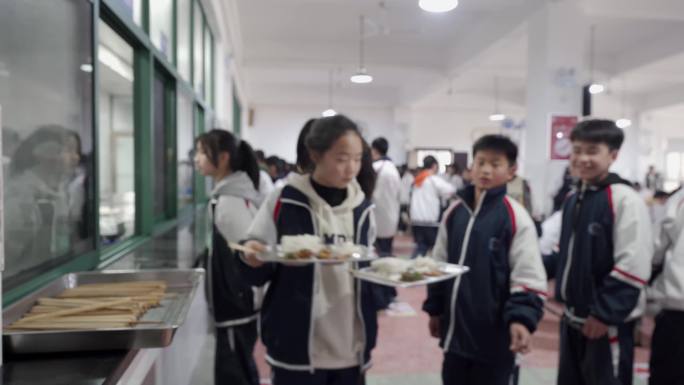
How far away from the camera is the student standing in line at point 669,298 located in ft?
6.20

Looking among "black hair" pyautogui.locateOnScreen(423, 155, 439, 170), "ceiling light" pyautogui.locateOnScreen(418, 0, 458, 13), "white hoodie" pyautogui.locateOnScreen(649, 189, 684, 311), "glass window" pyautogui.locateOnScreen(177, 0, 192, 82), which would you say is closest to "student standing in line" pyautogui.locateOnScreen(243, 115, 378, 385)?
"white hoodie" pyautogui.locateOnScreen(649, 189, 684, 311)

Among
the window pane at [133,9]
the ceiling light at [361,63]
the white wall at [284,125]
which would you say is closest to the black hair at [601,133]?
the window pane at [133,9]

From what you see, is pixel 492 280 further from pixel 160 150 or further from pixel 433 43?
pixel 433 43

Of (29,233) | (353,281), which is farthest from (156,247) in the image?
(353,281)

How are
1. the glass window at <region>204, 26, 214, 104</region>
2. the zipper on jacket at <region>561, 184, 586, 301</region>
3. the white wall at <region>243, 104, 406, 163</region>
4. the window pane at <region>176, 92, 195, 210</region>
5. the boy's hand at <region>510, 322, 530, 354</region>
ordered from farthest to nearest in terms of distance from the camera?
the white wall at <region>243, 104, 406, 163</region> < the glass window at <region>204, 26, 214, 104</region> < the window pane at <region>176, 92, 195, 210</region> < the zipper on jacket at <region>561, 184, 586, 301</region> < the boy's hand at <region>510, 322, 530, 354</region>

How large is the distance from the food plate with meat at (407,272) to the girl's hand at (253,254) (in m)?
0.26

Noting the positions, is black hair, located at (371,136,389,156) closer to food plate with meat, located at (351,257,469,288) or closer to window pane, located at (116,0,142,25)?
window pane, located at (116,0,142,25)

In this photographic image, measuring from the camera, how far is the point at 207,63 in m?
5.60

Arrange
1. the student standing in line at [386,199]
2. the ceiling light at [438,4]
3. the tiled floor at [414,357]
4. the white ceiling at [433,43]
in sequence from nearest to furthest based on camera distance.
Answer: the tiled floor at [414,357]
the ceiling light at [438,4]
the student standing in line at [386,199]
the white ceiling at [433,43]

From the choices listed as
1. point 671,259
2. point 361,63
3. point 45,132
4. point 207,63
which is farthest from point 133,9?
point 361,63

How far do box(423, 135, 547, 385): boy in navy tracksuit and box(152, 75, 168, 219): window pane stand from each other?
228 cm

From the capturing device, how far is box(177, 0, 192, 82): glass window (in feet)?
12.9

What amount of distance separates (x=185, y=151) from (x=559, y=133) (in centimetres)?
357

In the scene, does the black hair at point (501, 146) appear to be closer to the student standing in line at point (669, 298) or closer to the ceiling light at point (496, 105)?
the student standing in line at point (669, 298)
